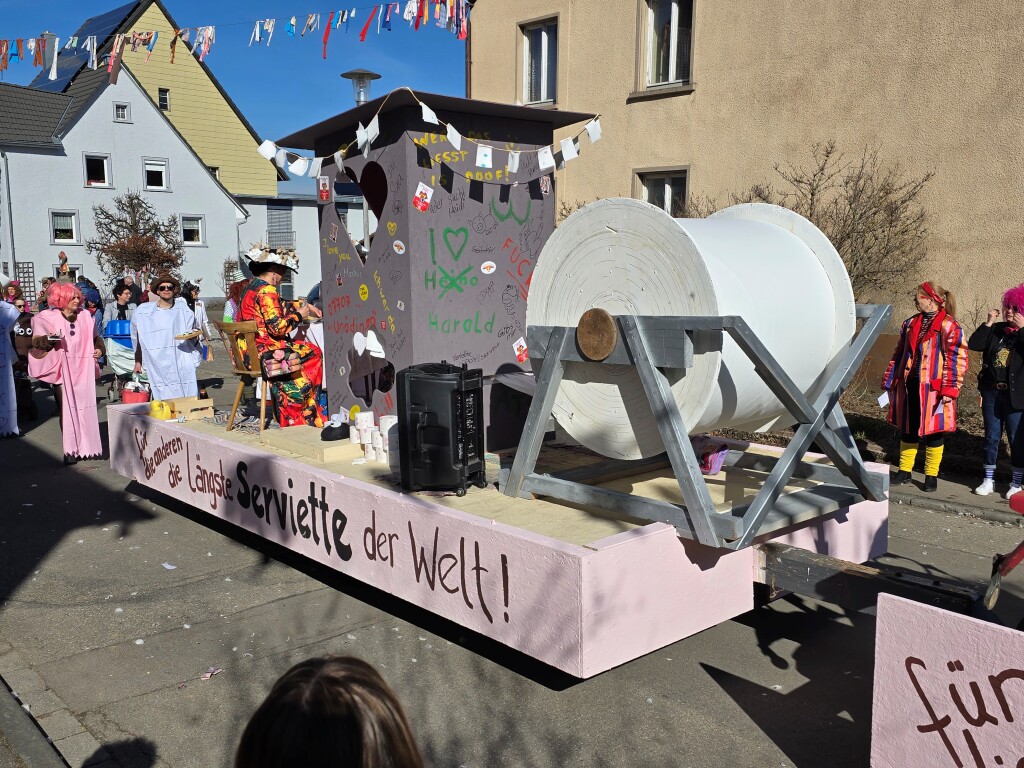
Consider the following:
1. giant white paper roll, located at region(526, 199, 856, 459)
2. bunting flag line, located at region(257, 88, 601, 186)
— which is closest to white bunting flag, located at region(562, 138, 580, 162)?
bunting flag line, located at region(257, 88, 601, 186)

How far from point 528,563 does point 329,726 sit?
2.63m

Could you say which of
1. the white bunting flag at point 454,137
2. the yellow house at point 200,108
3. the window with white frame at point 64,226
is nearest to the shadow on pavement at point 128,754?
the white bunting flag at point 454,137

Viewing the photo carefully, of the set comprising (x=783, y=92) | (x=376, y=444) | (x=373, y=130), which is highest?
(x=783, y=92)

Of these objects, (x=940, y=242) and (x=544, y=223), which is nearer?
(x=544, y=223)

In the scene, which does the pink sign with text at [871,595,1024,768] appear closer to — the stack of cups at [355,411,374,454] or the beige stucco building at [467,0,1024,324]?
the stack of cups at [355,411,374,454]

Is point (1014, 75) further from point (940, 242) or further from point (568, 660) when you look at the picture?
point (568, 660)

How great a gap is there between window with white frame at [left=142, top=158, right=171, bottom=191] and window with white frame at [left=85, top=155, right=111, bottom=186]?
4.49 feet

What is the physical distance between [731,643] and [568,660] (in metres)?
1.47

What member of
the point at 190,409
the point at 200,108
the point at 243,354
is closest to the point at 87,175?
the point at 200,108

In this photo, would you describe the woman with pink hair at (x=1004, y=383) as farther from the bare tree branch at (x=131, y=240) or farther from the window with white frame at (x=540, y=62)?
the bare tree branch at (x=131, y=240)

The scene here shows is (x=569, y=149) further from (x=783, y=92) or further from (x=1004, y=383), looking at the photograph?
(x=783, y=92)

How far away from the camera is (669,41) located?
48.6 ft

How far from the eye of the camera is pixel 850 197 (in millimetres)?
12477

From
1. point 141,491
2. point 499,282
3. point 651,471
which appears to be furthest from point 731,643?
point 141,491
